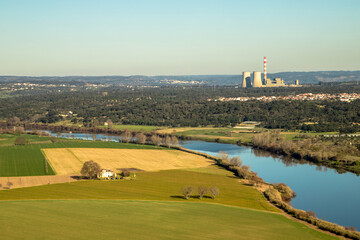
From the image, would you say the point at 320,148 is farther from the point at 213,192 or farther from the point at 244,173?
the point at 213,192

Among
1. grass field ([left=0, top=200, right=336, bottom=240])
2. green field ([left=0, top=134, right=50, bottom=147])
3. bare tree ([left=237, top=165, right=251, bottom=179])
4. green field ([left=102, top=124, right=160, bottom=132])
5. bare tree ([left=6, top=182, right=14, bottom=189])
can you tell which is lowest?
green field ([left=102, top=124, right=160, bottom=132])

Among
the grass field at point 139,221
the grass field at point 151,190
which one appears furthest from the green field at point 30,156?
the grass field at point 139,221

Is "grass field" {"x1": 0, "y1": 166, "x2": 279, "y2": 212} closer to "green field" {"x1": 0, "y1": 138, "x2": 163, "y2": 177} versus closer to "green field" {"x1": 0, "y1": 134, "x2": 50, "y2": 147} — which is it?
"green field" {"x1": 0, "y1": 138, "x2": 163, "y2": 177}

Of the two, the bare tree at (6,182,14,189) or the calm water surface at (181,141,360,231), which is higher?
the bare tree at (6,182,14,189)

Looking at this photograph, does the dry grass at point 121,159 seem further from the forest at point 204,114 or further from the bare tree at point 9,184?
the forest at point 204,114

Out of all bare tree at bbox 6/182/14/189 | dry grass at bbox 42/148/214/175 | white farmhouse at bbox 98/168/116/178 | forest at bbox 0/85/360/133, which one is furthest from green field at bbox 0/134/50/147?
white farmhouse at bbox 98/168/116/178

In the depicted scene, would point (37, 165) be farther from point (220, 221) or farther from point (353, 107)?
point (353, 107)
